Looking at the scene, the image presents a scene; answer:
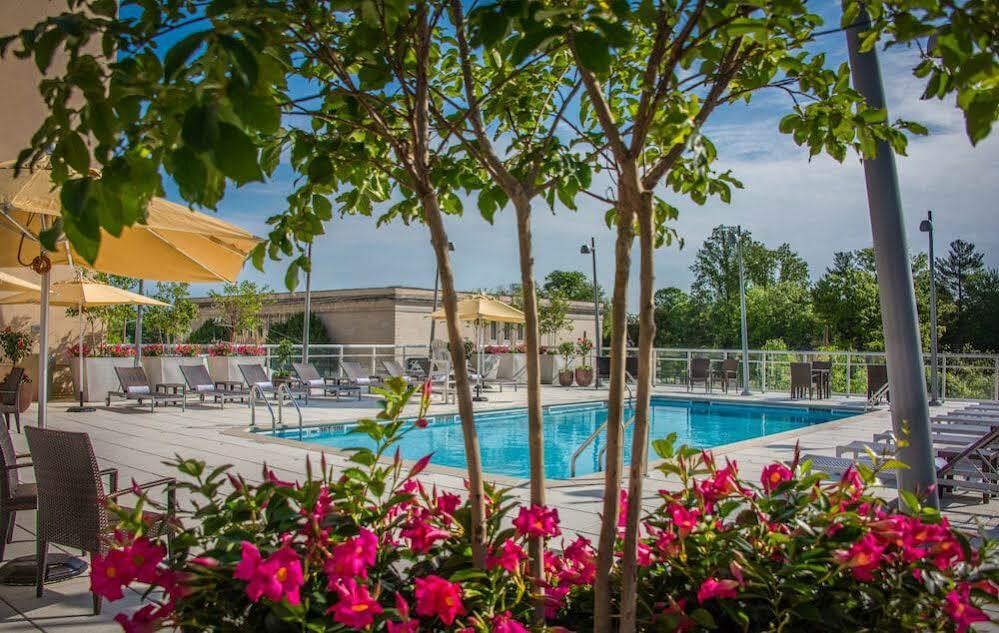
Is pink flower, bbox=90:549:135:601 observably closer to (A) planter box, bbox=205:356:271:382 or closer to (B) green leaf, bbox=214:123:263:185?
(B) green leaf, bbox=214:123:263:185

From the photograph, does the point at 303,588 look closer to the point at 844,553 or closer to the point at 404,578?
the point at 404,578

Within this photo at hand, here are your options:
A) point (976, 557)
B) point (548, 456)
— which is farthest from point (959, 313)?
point (976, 557)

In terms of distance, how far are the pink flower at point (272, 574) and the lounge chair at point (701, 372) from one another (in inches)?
636

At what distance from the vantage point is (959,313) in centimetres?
4359

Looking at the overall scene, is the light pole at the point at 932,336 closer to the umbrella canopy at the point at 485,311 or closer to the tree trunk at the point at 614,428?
the umbrella canopy at the point at 485,311

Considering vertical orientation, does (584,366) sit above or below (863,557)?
above

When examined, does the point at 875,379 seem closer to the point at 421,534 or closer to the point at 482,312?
the point at 482,312

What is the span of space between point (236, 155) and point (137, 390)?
12249 millimetres

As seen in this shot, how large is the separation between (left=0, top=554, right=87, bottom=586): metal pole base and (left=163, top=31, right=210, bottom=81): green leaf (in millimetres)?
3301

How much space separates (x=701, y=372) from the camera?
55.7 ft

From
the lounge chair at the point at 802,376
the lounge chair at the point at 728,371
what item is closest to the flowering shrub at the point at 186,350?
the lounge chair at the point at 728,371

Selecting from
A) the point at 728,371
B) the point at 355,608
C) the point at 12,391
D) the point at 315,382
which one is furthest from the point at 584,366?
the point at 355,608

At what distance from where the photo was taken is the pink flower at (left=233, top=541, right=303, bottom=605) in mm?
1323

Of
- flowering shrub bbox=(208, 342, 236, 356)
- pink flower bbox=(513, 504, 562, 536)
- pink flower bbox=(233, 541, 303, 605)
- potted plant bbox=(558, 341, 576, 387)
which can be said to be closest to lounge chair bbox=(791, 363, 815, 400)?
potted plant bbox=(558, 341, 576, 387)
